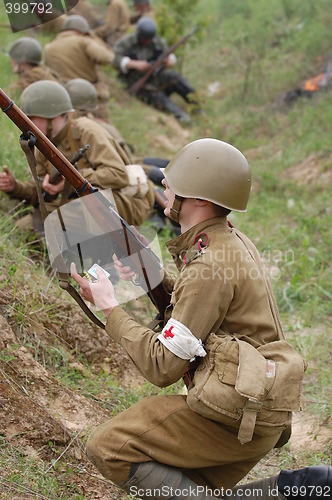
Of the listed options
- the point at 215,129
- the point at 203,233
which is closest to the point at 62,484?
the point at 203,233

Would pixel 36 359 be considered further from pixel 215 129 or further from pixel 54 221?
pixel 215 129

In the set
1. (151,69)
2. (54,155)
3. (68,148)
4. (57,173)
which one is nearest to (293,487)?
(54,155)

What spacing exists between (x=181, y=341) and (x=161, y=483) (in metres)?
0.67

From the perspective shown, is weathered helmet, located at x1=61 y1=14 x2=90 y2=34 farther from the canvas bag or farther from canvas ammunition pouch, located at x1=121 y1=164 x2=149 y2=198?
the canvas bag

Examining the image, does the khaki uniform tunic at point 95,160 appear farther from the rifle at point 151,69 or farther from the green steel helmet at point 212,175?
the rifle at point 151,69

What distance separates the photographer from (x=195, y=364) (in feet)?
9.50

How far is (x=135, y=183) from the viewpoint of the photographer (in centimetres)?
581

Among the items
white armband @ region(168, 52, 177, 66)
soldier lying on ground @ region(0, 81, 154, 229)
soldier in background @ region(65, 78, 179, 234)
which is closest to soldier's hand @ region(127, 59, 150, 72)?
white armband @ region(168, 52, 177, 66)

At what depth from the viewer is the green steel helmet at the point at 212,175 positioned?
2889mm

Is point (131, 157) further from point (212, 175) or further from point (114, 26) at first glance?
point (114, 26)

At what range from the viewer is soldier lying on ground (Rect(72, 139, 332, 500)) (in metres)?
2.71

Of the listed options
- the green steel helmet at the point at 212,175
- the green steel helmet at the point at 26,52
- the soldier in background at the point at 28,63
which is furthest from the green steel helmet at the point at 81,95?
the green steel helmet at the point at 212,175

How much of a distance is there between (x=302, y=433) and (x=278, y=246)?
10.8ft

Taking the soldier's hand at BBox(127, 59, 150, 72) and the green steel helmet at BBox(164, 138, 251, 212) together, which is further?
the soldier's hand at BBox(127, 59, 150, 72)
